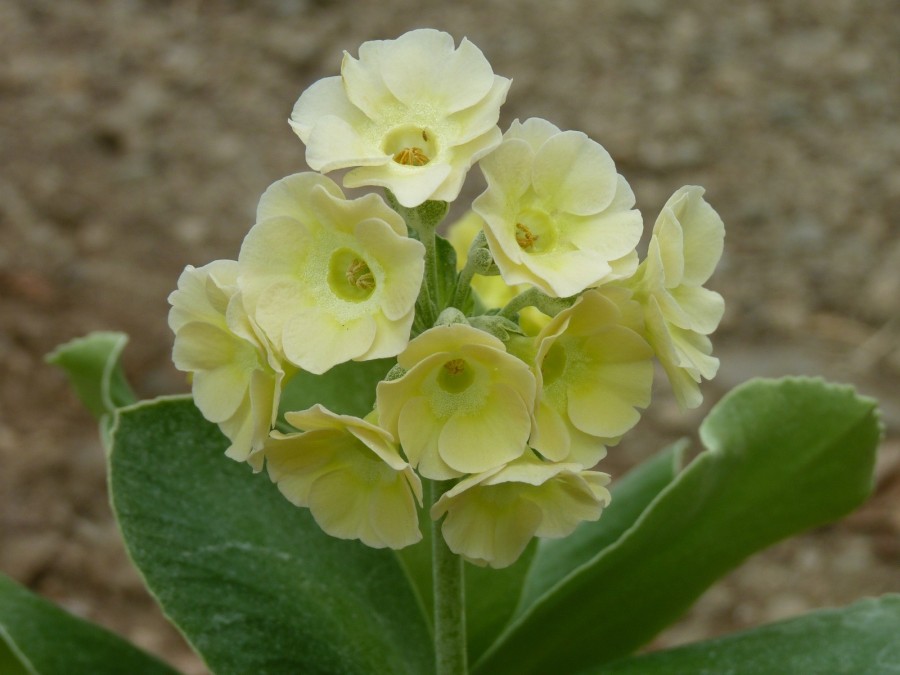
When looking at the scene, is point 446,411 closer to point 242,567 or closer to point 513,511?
point 513,511

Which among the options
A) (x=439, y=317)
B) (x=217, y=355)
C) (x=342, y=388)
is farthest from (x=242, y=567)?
(x=439, y=317)

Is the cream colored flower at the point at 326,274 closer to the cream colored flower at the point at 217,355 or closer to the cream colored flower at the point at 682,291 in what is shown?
the cream colored flower at the point at 217,355

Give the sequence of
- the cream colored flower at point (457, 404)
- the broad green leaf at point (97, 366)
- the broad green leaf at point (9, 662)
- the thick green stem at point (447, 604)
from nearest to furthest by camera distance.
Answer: the cream colored flower at point (457, 404)
the thick green stem at point (447, 604)
the broad green leaf at point (9, 662)
the broad green leaf at point (97, 366)

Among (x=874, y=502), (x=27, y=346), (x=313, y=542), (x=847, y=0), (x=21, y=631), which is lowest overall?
(x=27, y=346)

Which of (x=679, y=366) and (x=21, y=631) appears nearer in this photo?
(x=679, y=366)

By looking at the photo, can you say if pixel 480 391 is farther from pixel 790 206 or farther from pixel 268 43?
pixel 268 43

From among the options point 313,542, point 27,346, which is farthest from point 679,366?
point 27,346

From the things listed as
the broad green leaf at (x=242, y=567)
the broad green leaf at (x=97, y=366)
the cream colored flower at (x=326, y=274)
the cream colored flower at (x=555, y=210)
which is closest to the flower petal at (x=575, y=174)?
the cream colored flower at (x=555, y=210)

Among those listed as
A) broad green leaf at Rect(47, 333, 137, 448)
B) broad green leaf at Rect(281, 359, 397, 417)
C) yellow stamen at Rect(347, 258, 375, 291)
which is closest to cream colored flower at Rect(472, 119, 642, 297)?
yellow stamen at Rect(347, 258, 375, 291)
